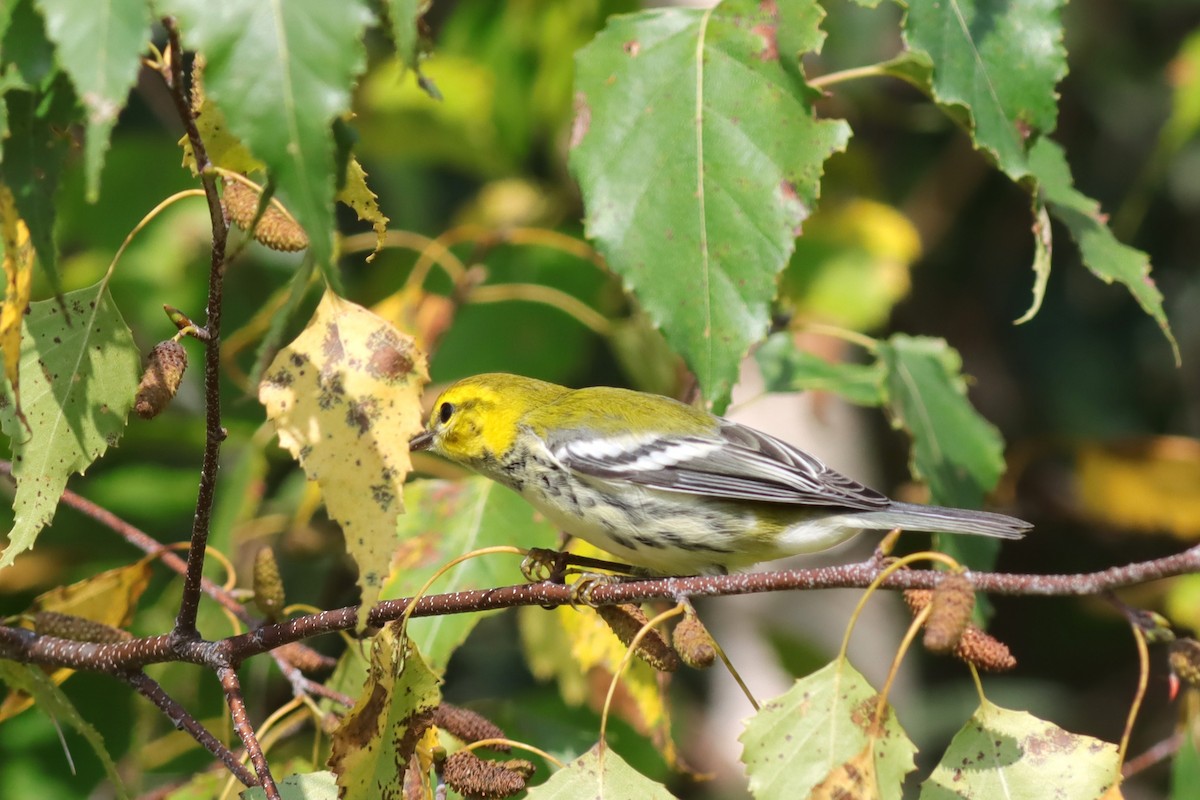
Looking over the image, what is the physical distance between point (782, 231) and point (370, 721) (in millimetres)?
818

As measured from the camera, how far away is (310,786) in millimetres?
1476

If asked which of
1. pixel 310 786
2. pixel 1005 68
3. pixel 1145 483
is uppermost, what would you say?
pixel 1005 68

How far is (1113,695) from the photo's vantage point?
481 cm

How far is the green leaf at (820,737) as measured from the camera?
1363mm

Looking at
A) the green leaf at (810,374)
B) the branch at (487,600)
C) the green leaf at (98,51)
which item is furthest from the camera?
the green leaf at (810,374)

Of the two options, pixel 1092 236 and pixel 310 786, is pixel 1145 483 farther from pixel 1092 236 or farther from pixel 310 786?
pixel 310 786

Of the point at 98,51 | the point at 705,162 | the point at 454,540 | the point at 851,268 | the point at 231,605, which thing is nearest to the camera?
the point at 98,51

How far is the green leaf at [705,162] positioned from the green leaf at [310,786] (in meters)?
0.67

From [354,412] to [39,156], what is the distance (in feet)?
1.32

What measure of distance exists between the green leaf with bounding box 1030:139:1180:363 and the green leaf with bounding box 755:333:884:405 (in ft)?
1.50

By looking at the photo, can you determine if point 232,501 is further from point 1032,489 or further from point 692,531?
point 1032,489

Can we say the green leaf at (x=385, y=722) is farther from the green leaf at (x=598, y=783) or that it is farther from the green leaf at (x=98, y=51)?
the green leaf at (x=98, y=51)

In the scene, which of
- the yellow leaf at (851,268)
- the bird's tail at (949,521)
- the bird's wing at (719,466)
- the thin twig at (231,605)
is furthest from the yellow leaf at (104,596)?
the yellow leaf at (851,268)

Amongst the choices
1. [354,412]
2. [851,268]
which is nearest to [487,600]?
[354,412]
